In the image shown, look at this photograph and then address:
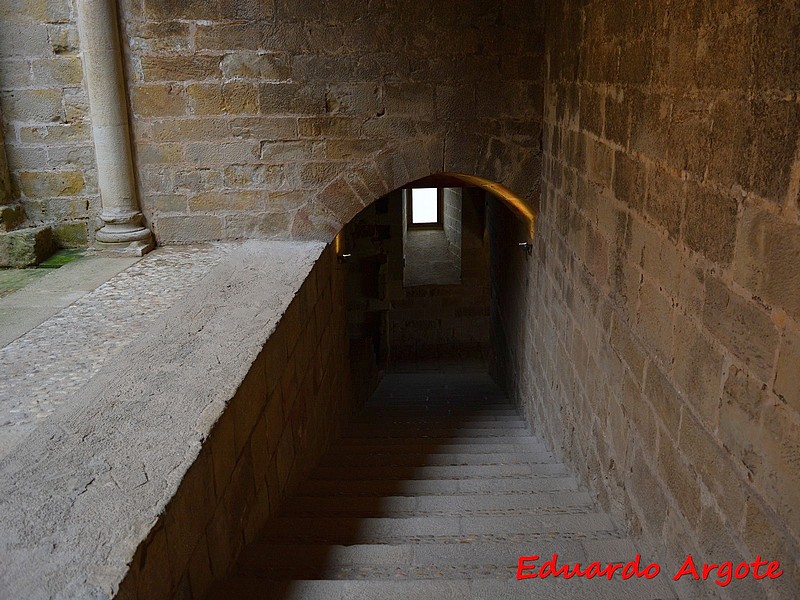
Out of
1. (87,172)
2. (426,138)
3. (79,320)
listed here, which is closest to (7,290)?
(79,320)

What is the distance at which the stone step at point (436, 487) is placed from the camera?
3490mm

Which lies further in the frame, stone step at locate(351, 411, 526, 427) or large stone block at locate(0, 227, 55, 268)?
stone step at locate(351, 411, 526, 427)

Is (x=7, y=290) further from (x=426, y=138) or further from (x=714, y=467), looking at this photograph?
(x=714, y=467)

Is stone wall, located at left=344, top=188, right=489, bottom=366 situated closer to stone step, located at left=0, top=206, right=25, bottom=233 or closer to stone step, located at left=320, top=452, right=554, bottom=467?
stone step, located at left=320, top=452, right=554, bottom=467

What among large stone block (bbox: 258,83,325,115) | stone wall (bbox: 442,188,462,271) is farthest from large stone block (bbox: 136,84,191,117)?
stone wall (bbox: 442,188,462,271)

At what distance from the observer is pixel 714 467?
1938mm

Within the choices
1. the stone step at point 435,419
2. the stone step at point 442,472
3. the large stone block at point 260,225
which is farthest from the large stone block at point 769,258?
the stone step at point 435,419

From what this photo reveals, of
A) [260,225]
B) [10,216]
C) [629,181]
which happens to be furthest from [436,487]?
[10,216]

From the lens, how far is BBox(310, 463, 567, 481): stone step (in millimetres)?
3840

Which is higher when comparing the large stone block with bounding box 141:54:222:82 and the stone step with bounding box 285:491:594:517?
the large stone block with bounding box 141:54:222:82

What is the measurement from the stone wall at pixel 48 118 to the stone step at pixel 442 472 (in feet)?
A: 8.62

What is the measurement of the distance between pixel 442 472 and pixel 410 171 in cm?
210

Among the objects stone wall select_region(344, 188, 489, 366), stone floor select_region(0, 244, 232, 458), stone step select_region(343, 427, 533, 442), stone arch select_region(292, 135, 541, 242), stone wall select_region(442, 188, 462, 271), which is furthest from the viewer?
stone wall select_region(442, 188, 462, 271)

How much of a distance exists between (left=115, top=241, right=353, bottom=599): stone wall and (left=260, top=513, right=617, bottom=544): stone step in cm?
17
